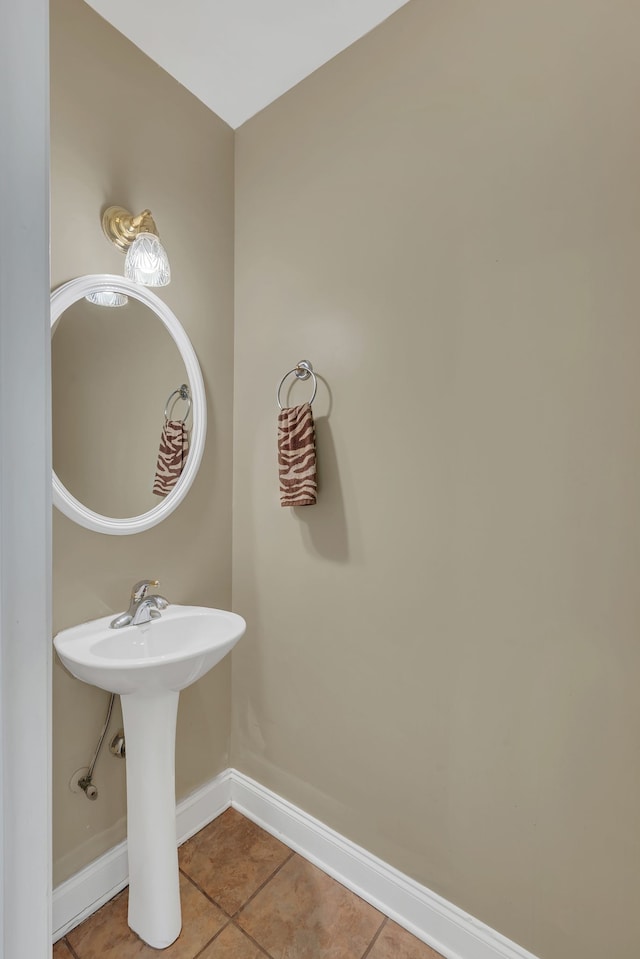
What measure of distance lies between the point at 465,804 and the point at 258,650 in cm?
80

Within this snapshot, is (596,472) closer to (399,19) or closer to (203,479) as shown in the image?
(203,479)

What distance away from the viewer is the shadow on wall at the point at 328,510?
4.74 feet

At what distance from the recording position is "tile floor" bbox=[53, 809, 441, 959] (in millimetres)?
1217

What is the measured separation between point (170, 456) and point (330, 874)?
4.65 feet

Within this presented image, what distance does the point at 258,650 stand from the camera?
168 centimetres

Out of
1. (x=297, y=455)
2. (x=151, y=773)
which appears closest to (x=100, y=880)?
(x=151, y=773)

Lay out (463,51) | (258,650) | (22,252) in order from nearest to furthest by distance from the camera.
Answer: (22,252)
(463,51)
(258,650)

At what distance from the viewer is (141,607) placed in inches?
54.0

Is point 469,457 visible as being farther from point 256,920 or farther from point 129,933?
point 129,933

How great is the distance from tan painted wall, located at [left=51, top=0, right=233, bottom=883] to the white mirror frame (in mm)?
42

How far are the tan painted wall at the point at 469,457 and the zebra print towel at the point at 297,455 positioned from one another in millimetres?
74

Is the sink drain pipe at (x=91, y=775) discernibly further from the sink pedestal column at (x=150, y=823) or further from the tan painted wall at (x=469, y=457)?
the tan painted wall at (x=469, y=457)

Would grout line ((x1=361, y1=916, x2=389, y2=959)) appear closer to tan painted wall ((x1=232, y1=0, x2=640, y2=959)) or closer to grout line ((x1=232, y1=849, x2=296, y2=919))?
tan painted wall ((x1=232, y1=0, x2=640, y2=959))

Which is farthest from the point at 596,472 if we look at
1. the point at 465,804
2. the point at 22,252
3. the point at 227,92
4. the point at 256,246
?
the point at 227,92
